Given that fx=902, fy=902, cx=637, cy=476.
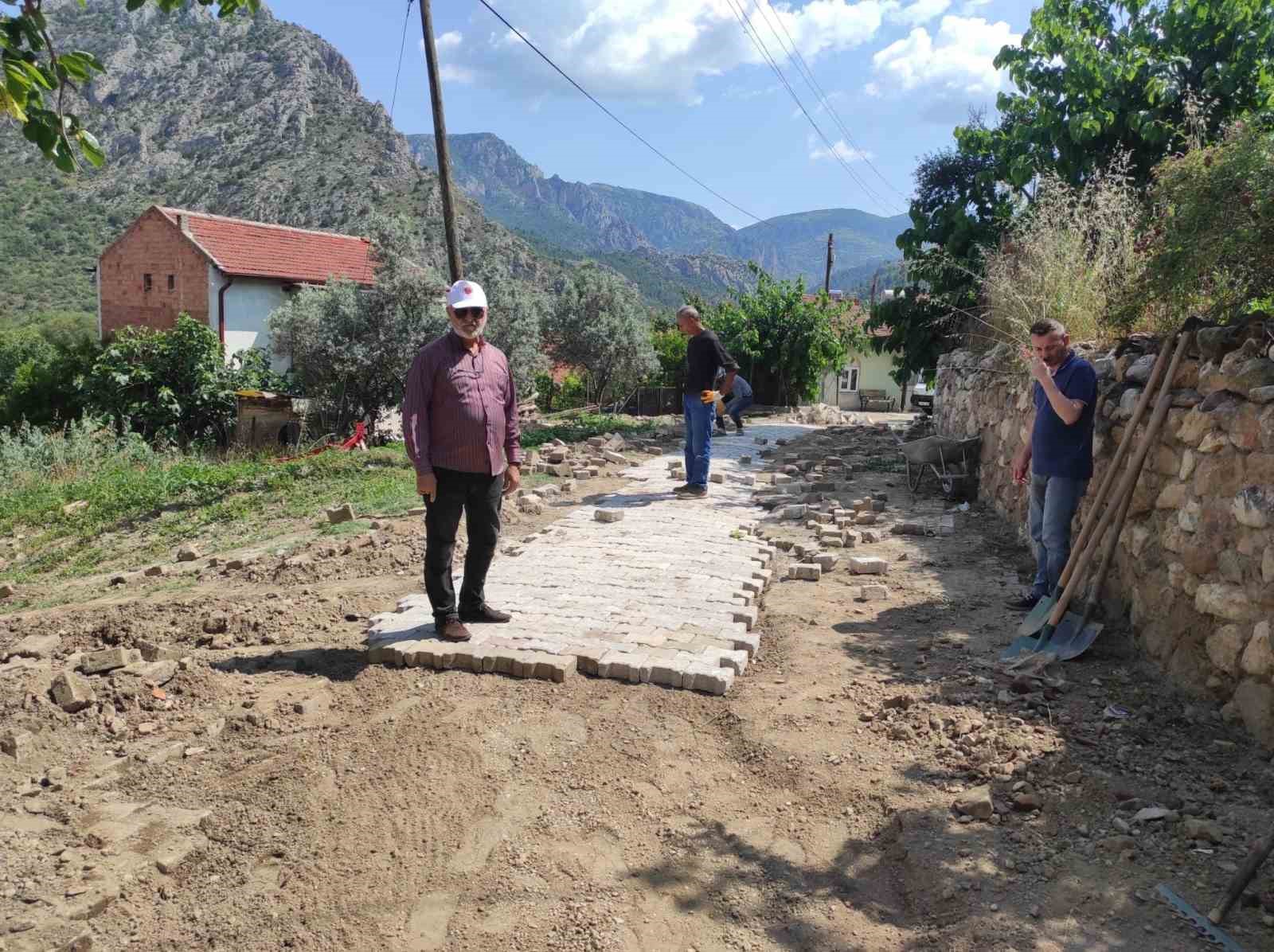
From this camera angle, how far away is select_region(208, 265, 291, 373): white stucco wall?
27766 millimetres

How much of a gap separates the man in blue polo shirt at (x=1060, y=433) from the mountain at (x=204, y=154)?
34.7 m

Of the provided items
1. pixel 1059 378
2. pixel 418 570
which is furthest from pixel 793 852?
pixel 418 570

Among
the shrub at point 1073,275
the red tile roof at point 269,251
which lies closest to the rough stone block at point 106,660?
the shrub at point 1073,275

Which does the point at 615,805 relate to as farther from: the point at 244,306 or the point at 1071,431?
the point at 244,306

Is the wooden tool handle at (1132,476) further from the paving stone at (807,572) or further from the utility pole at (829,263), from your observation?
the utility pole at (829,263)

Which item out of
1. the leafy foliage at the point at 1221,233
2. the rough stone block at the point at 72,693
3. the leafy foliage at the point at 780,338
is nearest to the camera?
the rough stone block at the point at 72,693

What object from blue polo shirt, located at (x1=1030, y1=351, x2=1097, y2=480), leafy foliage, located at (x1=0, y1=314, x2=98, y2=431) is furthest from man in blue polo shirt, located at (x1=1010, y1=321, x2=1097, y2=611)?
leafy foliage, located at (x1=0, y1=314, x2=98, y2=431)

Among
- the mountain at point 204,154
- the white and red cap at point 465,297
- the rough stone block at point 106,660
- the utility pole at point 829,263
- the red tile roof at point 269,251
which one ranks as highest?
the mountain at point 204,154

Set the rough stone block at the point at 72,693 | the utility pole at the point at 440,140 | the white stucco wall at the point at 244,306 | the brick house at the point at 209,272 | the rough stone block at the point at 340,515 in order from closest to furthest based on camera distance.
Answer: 1. the rough stone block at the point at 72,693
2. the rough stone block at the point at 340,515
3. the utility pole at the point at 440,140
4. the white stucco wall at the point at 244,306
5. the brick house at the point at 209,272

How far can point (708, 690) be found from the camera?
14.5 ft

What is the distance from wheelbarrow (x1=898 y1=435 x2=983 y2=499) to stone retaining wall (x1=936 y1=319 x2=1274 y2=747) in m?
3.76

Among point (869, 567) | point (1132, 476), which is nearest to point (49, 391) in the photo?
point (869, 567)

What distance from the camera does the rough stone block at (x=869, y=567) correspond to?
664 cm

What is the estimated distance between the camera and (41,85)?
268cm
